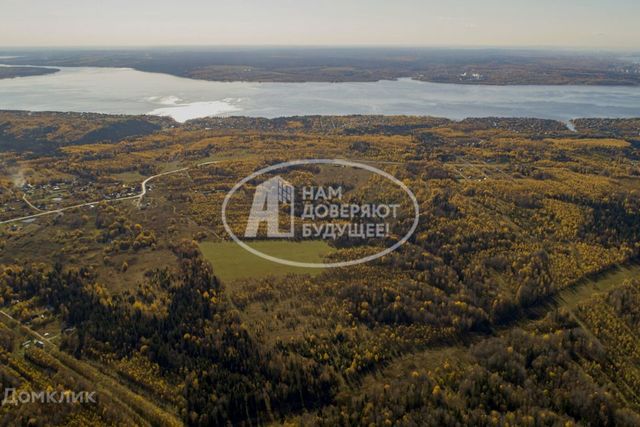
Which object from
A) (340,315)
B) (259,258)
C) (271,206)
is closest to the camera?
(340,315)

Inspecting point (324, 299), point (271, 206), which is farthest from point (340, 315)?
point (271, 206)

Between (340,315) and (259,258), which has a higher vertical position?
(259,258)

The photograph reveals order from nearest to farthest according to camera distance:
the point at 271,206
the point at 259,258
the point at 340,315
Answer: the point at 340,315, the point at 259,258, the point at 271,206

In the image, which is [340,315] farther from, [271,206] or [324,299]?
[271,206]

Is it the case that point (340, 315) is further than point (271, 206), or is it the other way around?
point (271, 206)

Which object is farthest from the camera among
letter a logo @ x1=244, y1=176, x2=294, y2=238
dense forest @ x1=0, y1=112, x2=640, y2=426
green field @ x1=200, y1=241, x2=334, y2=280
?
letter a logo @ x1=244, y1=176, x2=294, y2=238

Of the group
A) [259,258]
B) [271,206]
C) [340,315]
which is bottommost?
[340,315]

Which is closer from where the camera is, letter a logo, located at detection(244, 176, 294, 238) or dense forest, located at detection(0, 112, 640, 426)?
dense forest, located at detection(0, 112, 640, 426)

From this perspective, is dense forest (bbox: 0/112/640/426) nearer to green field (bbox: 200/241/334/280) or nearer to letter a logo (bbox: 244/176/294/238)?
green field (bbox: 200/241/334/280)
